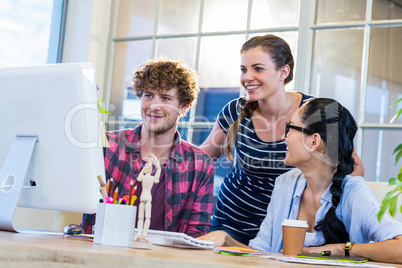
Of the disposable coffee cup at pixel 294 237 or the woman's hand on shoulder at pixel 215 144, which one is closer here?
the disposable coffee cup at pixel 294 237

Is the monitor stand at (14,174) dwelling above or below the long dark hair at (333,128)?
below

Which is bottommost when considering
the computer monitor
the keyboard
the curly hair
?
the keyboard

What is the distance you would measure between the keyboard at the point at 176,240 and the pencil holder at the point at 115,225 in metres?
0.14

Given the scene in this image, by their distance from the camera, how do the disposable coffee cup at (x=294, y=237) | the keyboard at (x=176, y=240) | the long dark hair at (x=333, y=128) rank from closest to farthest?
the keyboard at (x=176, y=240) → the disposable coffee cup at (x=294, y=237) → the long dark hair at (x=333, y=128)

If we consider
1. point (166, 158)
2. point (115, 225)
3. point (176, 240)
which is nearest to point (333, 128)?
point (166, 158)

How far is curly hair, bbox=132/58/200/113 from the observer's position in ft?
7.22

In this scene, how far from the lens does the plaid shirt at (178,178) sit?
79.0 inches

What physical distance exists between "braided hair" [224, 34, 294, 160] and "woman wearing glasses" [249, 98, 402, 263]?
53cm

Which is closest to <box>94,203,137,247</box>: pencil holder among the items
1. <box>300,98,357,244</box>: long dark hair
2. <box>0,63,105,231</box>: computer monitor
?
<box>0,63,105,231</box>: computer monitor

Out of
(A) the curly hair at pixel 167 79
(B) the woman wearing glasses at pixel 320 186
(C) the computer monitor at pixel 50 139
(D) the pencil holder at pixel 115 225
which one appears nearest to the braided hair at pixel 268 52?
(A) the curly hair at pixel 167 79

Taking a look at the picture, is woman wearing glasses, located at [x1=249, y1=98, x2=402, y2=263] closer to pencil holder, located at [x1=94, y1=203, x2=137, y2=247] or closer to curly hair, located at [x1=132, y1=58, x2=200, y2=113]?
curly hair, located at [x1=132, y1=58, x2=200, y2=113]

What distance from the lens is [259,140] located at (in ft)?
7.72

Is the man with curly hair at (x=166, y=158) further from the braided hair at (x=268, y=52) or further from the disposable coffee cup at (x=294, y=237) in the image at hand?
the disposable coffee cup at (x=294, y=237)

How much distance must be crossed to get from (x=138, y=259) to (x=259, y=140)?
5.22 feet
